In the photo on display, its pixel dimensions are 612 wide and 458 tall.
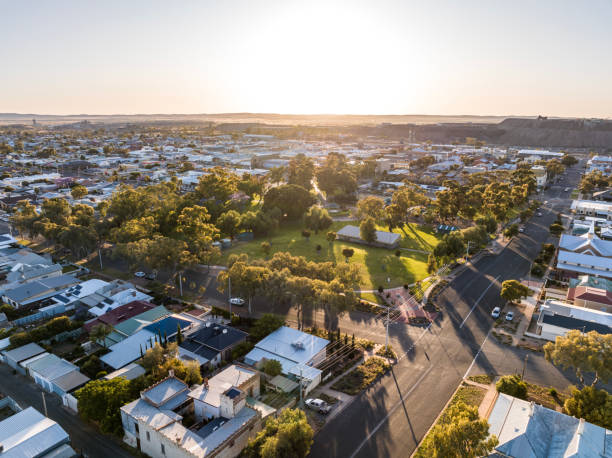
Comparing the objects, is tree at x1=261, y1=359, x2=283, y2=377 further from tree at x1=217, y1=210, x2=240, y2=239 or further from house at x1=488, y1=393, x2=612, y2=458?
tree at x1=217, y1=210, x2=240, y2=239

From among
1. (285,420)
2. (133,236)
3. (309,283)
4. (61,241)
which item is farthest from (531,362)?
A: (61,241)

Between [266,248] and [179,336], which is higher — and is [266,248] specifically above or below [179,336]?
above

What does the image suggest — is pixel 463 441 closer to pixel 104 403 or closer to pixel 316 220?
pixel 104 403

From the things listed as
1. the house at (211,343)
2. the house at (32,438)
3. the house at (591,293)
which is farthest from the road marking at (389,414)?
the house at (591,293)

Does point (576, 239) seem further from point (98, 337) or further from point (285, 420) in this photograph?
point (98, 337)

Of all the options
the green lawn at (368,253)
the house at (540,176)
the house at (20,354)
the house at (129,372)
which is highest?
the house at (540,176)

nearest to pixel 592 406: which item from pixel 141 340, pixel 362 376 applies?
pixel 362 376

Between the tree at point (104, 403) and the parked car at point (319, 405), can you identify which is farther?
the parked car at point (319, 405)

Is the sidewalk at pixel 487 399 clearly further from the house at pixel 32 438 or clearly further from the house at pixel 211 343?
the house at pixel 32 438
